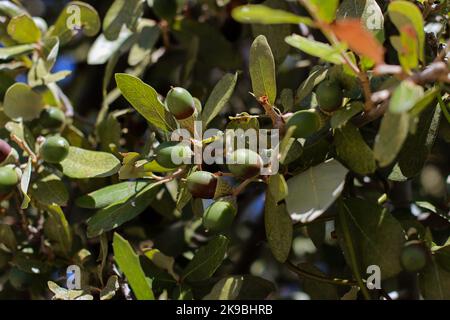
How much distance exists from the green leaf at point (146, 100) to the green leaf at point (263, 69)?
0.15m

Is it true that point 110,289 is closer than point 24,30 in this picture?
Yes

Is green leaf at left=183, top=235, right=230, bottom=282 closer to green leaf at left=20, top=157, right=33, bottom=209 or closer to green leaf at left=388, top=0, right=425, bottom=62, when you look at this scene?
green leaf at left=20, top=157, right=33, bottom=209

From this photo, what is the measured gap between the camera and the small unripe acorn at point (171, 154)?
3.42 ft

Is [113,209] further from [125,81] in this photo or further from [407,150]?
[407,150]

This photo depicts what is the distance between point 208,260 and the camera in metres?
1.14

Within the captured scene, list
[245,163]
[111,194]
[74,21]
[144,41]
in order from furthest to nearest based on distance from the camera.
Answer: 1. [144,41]
2. [74,21]
3. [111,194]
4. [245,163]

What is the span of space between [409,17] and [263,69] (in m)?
0.25

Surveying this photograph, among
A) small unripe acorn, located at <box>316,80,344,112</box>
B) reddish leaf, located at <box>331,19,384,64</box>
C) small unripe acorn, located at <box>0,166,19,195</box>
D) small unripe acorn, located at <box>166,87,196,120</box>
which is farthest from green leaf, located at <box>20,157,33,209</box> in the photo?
reddish leaf, located at <box>331,19,384,64</box>

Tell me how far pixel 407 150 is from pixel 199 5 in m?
0.89

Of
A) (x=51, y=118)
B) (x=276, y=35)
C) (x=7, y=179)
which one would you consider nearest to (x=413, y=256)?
(x=276, y=35)

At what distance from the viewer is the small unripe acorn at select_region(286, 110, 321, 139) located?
0.97m

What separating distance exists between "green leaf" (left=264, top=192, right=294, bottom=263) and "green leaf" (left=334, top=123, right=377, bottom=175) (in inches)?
4.7

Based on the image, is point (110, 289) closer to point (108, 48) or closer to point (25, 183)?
point (25, 183)

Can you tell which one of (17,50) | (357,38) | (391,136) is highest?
(357,38)
